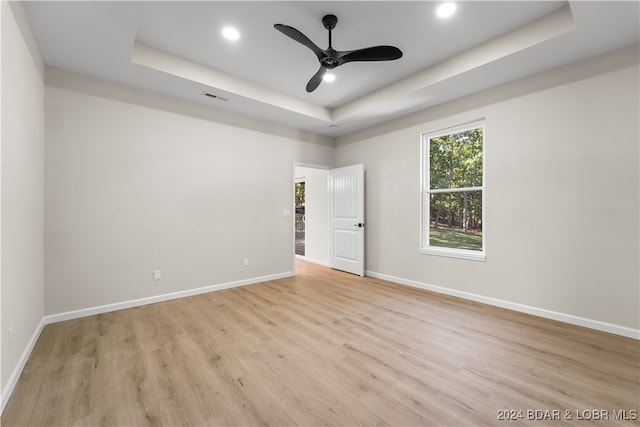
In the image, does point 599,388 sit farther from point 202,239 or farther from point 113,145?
point 113,145

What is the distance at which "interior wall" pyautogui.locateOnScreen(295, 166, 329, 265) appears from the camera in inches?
241

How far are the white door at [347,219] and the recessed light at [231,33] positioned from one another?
9.36 feet

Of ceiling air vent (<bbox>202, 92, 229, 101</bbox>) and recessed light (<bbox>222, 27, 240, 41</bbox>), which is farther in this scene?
ceiling air vent (<bbox>202, 92, 229, 101</bbox>)

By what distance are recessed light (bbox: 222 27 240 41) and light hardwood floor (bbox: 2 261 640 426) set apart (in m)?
2.94

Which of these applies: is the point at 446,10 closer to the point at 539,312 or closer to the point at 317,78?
the point at 317,78

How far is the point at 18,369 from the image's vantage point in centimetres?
195

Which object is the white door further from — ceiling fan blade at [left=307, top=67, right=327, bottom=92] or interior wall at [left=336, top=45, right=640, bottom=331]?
ceiling fan blade at [left=307, top=67, right=327, bottom=92]

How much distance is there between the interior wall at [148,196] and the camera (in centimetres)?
297

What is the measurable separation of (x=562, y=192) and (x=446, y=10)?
2.21 m

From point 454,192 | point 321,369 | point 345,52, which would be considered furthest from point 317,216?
point 321,369

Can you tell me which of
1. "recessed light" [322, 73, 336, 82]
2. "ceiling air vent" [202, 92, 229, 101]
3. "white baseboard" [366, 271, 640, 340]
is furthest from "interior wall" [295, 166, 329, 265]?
"ceiling air vent" [202, 92, 229, 101]

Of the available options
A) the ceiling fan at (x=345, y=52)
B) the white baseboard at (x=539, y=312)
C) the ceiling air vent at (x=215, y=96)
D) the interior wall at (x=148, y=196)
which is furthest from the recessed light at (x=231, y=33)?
the white baseboard at (x=539, y=312)

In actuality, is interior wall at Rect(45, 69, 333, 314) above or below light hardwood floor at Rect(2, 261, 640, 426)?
above

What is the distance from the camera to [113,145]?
3252mm
